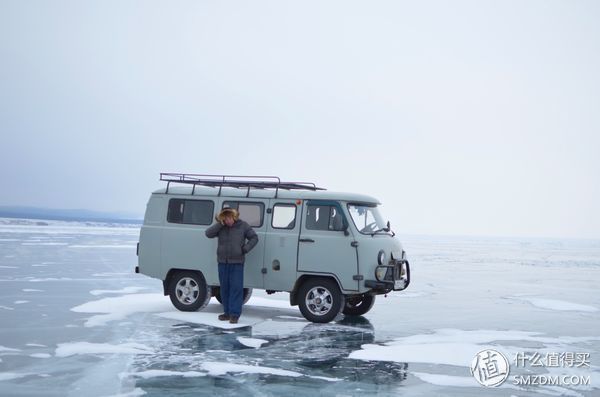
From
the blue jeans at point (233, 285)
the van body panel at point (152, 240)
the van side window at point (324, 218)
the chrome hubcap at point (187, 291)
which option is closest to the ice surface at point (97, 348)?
the blue jeans at point (233, 285)

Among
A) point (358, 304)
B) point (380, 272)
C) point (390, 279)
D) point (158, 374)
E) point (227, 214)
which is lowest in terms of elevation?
point (158, 374)

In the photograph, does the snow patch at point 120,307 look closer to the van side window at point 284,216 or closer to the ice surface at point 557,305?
the van side window at point 284,216

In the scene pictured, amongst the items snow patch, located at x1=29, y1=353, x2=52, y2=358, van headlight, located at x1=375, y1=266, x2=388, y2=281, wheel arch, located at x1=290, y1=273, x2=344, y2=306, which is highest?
van headlight, located at x1=375, y1=266, x2=388, y2=281

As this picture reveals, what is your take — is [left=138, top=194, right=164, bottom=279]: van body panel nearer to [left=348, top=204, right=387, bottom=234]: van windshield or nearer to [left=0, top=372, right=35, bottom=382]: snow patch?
[left=348, top=204, right=387, bottom=234]: van windshield

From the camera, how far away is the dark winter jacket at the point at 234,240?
1193 centimetres

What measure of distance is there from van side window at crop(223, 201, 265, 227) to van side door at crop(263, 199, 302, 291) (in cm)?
20

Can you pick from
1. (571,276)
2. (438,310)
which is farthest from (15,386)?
(571,276)

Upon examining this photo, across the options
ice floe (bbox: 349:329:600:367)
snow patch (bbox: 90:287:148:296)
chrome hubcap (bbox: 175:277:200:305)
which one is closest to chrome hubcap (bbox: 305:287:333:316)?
ice floe (bbox: 349:329:600:367)

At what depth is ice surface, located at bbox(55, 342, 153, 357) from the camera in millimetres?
8969

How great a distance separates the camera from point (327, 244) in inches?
484

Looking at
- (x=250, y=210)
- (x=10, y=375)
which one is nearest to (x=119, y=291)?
(x=250, y=210)

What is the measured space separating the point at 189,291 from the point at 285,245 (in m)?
2.32

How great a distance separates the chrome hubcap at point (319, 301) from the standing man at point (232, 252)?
1.33 metres

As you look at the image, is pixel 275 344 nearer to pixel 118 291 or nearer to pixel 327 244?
pixel 327 244
